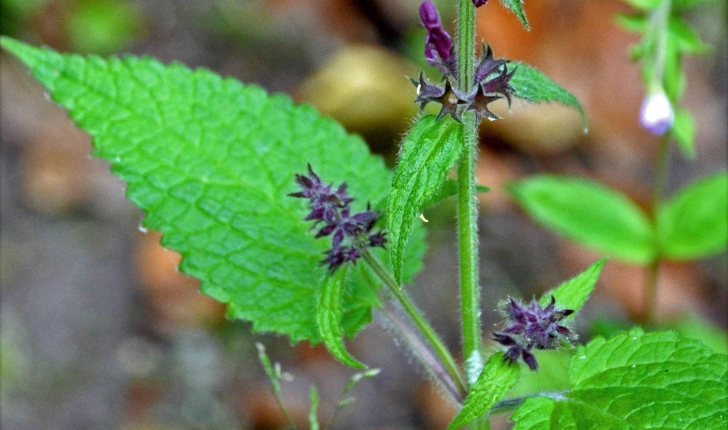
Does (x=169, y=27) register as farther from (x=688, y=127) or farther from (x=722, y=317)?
(x=722, y=317)

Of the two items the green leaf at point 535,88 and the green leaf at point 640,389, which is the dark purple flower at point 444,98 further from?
the green leaf at point 640,389

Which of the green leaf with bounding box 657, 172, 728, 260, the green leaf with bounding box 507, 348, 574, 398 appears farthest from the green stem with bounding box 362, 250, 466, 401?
the green leaf with bounding box 657, 172, 728, 260

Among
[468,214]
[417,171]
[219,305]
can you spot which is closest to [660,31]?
[468,214]

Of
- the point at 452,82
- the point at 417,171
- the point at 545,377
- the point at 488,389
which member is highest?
the point at 452,82

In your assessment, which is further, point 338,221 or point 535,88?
point 338,221

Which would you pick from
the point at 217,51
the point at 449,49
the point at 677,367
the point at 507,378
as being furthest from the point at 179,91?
the point at 217,51

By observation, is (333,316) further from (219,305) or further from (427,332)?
(219,305)
